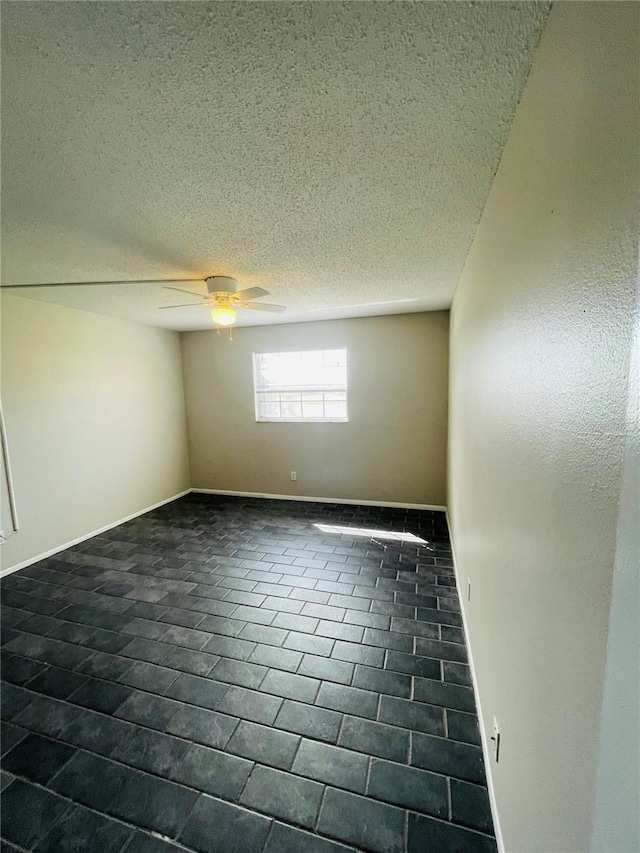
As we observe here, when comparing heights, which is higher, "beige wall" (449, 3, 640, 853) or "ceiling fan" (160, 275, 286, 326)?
"ceiling fan" (160, 275, 286, 326)

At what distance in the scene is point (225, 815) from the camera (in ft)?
3.86

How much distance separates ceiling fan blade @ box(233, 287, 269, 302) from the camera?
7.62ft

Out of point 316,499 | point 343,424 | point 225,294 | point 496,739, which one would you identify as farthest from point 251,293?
point 316,499

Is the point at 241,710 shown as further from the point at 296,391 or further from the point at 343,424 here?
the point at 296,391

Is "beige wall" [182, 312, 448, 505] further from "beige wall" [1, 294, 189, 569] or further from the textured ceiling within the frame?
the textured ceiling

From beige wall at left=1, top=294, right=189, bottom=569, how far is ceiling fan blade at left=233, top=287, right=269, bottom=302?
6.92 ft

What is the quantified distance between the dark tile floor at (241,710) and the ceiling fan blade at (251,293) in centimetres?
224

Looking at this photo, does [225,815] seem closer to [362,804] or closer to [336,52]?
[362,804]

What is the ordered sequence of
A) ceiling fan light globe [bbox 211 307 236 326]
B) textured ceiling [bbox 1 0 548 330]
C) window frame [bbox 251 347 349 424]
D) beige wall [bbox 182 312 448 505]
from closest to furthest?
1. textured ceiling [bbox 1 0 548 330]
2. ceiling fan light globe [bbox 211 307 236 326]
3. beige wall [bbox 182 312 448 505]
4. window frame [bbox 251 347 349 424]

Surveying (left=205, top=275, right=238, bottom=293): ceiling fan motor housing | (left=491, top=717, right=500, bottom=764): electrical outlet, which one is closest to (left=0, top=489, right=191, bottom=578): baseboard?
(left=205, top=275, right=238, bottom=293): ceiling fan motor housing

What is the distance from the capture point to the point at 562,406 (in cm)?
68

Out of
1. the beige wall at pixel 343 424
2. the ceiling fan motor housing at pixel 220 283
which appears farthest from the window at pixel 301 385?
the ceiling fan motor housing at pixel 220 283

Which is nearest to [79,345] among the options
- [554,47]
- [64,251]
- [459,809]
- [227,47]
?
[64,251]

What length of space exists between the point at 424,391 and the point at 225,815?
3.74 meters
